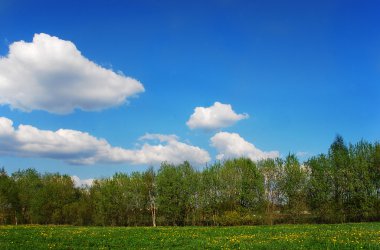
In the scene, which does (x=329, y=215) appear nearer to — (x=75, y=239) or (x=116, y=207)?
(x=116, y=207)

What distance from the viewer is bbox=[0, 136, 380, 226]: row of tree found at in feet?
236

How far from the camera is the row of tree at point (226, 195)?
71.8 meters

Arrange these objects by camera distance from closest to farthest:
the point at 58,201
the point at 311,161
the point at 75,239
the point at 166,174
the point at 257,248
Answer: the point at 257,248
the point at 75,239
the point at 311,161
the point at 166,174
the point at 58,201

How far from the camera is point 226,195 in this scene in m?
78.8

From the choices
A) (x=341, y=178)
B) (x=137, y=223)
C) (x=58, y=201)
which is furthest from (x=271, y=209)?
(x=58, y=201)

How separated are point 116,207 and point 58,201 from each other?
17.3 meters

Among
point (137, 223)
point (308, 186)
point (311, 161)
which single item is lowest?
point (137, 223)

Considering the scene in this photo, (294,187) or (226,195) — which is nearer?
(294,187)

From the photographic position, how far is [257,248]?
2136 centimetres

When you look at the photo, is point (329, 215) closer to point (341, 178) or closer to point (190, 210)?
point (341, 178)

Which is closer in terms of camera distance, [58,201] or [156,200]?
[156,200]

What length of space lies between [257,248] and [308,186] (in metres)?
56.8

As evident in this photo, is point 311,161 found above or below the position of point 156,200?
above

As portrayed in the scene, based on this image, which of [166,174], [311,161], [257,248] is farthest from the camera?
[166,174]
